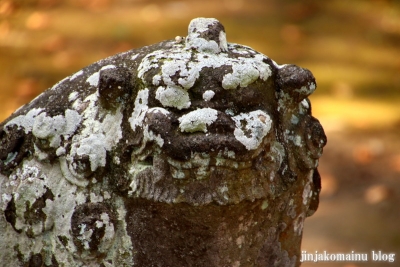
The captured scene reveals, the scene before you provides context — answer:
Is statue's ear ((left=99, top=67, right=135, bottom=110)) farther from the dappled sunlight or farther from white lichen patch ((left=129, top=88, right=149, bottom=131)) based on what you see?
the dappled sunlight

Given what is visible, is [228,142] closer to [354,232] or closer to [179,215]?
[179,215]

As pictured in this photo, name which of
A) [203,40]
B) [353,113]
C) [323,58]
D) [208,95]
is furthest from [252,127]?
[323,58]

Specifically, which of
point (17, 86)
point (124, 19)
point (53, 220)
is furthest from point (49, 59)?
point (53, 220)

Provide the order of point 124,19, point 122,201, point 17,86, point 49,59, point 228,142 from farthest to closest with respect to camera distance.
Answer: point 124,19 → point 49,59 → point 17,86 → point 122,201 → point 228,142

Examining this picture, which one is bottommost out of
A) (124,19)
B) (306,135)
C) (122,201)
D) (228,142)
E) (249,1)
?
(122,201)

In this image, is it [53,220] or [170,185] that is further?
[53,220]

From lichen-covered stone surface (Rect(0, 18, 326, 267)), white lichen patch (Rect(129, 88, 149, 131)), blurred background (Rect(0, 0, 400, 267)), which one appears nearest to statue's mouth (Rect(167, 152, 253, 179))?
lichen-covered stone surface (Rect(0, 18, 326, 267))

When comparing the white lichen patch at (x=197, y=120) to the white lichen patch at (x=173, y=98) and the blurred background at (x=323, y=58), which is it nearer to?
the white lichen patch at (x=173, y=98)

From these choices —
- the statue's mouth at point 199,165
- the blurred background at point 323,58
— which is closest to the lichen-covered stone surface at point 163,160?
the statue's mouth at point 199,165

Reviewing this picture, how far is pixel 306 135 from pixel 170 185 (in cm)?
38

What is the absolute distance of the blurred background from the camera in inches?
137

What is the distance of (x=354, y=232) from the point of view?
10.8 feet

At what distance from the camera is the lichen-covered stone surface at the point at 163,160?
134 centimetres

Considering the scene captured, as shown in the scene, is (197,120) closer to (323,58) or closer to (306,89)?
(306,89)
